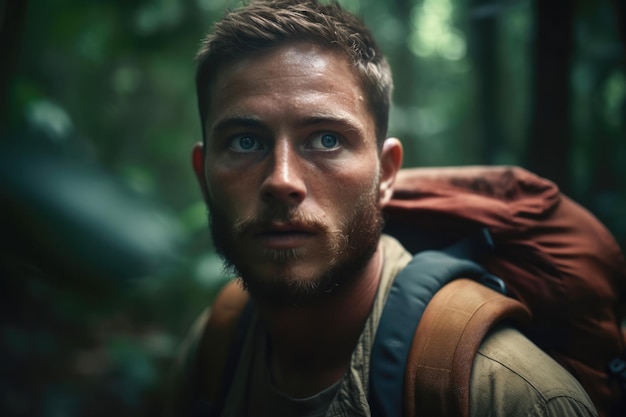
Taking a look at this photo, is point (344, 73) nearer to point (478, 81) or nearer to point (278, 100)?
point (278, 100)

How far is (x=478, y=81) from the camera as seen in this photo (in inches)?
204

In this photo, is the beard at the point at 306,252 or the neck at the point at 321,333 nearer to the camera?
the beard at the point at 306,252

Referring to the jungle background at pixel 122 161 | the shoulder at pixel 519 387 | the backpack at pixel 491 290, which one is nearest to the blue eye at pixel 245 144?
the backpack at pixel 491 290

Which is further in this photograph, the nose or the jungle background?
the jungle background

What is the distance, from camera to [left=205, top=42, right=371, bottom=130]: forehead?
1779 millimetres

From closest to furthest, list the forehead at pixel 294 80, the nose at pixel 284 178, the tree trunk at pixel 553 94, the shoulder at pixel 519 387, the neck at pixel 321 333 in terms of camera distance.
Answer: the shoulder at pixel 519 387, the nose at pixel 284 178, the forehead at pixel 294 80, the neck at pixel 321 333, the tree trunk at pixel 553 94

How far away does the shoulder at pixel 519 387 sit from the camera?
1398 millimetres

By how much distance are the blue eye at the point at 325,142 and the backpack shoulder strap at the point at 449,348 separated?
738 mm

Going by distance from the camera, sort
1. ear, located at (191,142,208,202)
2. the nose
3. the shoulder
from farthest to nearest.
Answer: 1. ear, located at (191,142,208,202)
2. the nose
3. the shoulder

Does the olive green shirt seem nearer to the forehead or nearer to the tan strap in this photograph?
the tan strap

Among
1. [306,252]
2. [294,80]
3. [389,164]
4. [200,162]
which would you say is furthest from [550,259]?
[200,162]

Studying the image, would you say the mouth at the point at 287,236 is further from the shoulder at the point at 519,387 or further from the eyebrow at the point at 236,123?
the shoulder at the point at 519,387

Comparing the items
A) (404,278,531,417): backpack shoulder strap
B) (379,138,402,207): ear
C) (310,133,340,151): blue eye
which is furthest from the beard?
(404,278,531,417): backpack shoulder strap

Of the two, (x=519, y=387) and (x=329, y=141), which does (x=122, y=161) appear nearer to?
(x=329, y=141)
